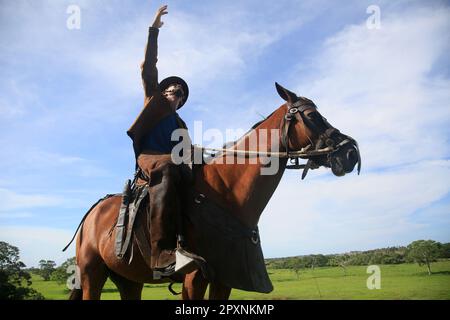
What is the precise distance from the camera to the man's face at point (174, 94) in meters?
5.80

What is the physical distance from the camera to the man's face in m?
5.80

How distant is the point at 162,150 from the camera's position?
538 cm

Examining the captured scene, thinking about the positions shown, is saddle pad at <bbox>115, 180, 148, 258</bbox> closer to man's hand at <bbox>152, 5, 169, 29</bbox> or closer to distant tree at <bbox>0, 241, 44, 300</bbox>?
man's hand at <bbox>152, 5, 169, 29</bbox>

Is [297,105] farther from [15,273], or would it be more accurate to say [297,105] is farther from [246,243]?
[15,273]

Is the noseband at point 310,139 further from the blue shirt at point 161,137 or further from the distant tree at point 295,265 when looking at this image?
the distant tree at point 295,265

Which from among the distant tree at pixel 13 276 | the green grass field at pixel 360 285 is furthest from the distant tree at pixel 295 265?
the distant tree at pixel 13 276

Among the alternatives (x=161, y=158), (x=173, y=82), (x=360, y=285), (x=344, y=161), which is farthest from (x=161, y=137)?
(x=360, y=285)

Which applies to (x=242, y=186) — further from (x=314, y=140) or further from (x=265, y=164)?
(x=314, y=140)

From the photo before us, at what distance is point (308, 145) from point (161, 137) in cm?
248

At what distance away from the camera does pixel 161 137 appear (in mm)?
5410

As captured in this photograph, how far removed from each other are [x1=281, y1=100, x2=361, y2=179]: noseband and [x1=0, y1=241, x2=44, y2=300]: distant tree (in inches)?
1628

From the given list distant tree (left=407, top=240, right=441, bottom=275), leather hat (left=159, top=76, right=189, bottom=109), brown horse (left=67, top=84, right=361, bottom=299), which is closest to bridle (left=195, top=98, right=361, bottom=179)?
brown horse (left=67, top=84, right=361, bottom=299)
